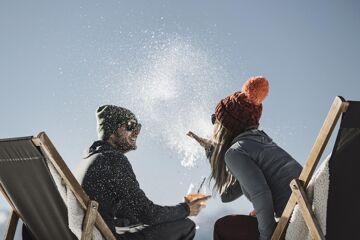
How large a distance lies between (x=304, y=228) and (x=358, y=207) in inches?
12.9

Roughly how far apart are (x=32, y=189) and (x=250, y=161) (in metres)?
1.56

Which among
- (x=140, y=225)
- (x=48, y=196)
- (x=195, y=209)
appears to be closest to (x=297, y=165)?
(x=195, y=209)

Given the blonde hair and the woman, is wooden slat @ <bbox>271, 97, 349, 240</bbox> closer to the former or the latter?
the woman

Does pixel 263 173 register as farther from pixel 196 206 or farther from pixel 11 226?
pixel 11 226

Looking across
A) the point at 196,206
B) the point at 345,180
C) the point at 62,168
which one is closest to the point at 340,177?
the point at 345,180

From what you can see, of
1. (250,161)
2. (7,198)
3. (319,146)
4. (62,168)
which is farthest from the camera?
(7,198)

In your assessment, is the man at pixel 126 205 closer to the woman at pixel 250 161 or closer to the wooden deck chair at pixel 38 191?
the wooden deck chair at pixel 38 191

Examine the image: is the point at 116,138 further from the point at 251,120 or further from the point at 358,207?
the point at 358,207

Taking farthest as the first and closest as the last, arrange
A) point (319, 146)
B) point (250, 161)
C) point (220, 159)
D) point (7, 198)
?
point (7, 198), point (220, 159), point (250, 161), point (319, 146)

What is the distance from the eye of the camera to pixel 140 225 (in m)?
3.46

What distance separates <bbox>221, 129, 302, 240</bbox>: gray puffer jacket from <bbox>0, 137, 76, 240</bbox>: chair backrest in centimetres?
124

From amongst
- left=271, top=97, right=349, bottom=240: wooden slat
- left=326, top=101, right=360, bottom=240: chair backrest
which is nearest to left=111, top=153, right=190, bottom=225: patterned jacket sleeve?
left=271, top=97, right=349, bottom=240: wooden slat

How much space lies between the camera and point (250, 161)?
10.1 feet

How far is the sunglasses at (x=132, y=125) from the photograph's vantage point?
3.75 metres
